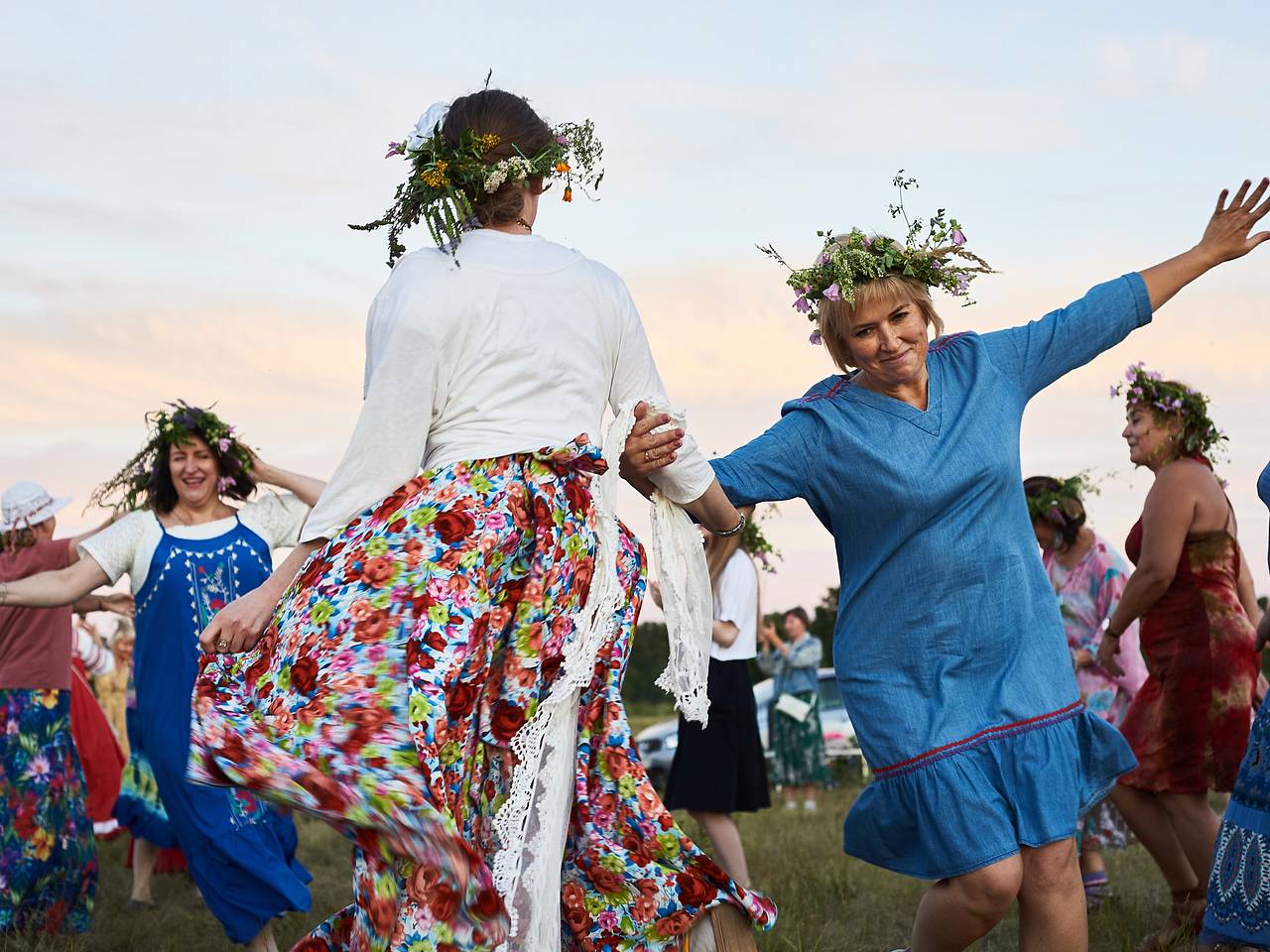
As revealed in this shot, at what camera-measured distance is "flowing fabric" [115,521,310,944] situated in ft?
20.0

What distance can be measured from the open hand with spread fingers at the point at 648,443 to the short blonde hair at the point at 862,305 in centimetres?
74

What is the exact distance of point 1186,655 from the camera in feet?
20.4

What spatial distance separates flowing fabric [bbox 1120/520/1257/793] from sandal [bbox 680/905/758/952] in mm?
3184

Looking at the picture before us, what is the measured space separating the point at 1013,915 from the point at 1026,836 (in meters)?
3.07

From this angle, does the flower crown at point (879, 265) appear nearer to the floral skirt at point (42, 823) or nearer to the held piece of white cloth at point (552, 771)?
the held piece of white cloth at point (552, 771)

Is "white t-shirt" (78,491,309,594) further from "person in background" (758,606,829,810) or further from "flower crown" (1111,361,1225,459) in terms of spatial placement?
"person in background" (758,606,829,810)

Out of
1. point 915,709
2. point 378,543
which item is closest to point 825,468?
point 915,709

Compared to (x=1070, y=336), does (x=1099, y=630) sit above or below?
below

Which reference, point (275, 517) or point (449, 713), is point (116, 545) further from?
point (449, 713)

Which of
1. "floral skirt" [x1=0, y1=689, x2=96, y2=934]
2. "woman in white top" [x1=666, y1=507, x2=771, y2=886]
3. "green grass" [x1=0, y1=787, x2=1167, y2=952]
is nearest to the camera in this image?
"green grass" [x1=0, y1=787, x2=1167, y2=952]

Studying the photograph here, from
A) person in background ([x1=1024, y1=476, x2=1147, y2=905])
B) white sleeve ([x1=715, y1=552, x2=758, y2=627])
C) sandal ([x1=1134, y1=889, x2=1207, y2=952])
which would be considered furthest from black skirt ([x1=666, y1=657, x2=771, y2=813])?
sandal ([x1=1134, y1=889, x2=1207, y2=952])

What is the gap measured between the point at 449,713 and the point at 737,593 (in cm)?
512

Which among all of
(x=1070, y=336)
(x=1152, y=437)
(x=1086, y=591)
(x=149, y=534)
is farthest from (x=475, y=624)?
(x=1086, y=591)

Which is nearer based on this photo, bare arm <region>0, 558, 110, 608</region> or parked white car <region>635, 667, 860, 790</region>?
bare arm <region>0, 558, 110, 608</region>
